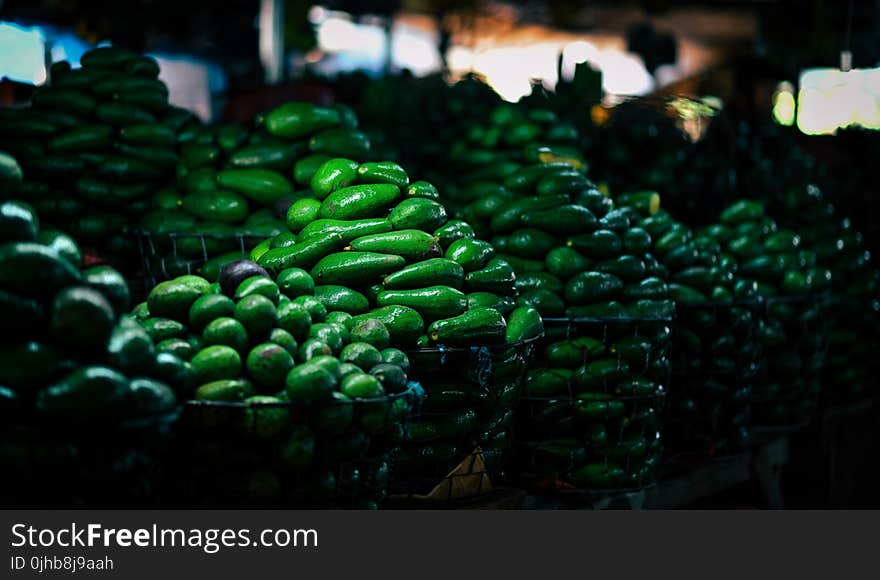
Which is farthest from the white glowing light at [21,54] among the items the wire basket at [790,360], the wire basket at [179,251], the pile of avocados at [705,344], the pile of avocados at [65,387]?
the wire basket at [790,360]

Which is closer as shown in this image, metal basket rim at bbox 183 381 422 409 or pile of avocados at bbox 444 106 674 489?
metal basket rim at bbox 183 381 422 409

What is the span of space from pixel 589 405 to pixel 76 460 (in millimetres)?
1643

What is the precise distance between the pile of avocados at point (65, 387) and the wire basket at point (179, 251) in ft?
4.66

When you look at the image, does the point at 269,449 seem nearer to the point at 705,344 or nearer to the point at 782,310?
the point at 705,344

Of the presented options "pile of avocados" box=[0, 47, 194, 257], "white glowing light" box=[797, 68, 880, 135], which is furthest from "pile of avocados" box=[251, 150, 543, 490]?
"white glowing light" box=[797, 68, 880, 135]

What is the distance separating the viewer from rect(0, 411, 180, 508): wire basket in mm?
1592

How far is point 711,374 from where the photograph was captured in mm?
3457

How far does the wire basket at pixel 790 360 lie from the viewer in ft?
12.6

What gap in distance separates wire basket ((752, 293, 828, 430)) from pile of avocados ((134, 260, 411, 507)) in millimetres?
2146

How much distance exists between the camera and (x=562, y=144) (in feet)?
13.5

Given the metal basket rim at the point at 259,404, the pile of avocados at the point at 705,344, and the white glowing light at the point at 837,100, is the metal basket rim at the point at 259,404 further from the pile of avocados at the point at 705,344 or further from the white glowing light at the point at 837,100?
the white glowing light at the point at 837,100

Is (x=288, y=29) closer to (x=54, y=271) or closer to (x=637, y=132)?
(x=637, y=132)

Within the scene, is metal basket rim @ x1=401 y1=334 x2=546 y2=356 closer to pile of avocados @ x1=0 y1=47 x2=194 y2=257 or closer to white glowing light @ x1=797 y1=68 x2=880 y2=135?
pile of avocados @ x1=0 y1=47 x2=194 y2=257
